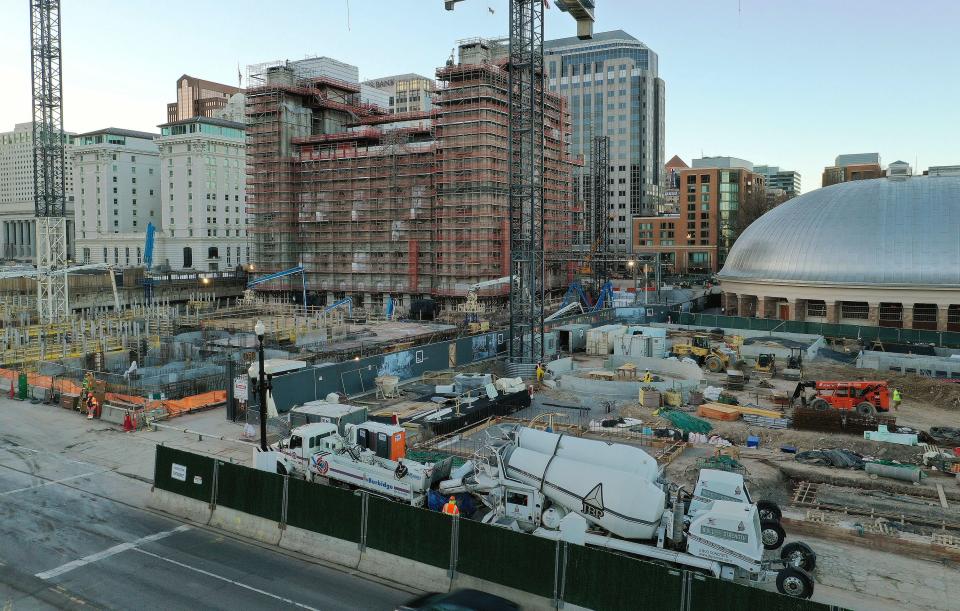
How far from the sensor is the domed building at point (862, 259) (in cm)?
6244

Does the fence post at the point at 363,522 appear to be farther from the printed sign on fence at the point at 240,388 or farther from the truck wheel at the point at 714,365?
the truck wheel at the point at 714,365

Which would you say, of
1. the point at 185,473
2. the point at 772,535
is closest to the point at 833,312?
the point at 772,535

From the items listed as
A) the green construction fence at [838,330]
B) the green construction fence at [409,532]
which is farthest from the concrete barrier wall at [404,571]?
the green construction fence at [838,330]

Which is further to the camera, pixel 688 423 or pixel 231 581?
pixel 688 423

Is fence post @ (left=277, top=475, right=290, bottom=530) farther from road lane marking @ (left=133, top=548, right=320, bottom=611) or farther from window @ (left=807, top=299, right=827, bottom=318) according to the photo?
window @ (left=807, top=299, right=827, bottom=318)

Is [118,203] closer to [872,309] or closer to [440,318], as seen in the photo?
[440,318]

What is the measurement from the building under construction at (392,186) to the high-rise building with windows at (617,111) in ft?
255

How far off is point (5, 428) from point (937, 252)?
70.6 meters

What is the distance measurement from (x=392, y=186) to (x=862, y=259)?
5612cm

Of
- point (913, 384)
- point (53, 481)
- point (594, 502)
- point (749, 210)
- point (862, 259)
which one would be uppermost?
point (749, 210)

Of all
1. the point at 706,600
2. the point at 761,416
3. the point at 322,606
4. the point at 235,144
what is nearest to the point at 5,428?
the point at 322,606

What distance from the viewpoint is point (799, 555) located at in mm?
17031

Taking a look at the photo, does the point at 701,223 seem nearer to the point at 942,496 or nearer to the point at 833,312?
the point at 833,312

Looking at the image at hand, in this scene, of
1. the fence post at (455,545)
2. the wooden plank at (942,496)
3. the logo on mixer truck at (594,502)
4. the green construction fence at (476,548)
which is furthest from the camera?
the wooden plank at (942,496)
